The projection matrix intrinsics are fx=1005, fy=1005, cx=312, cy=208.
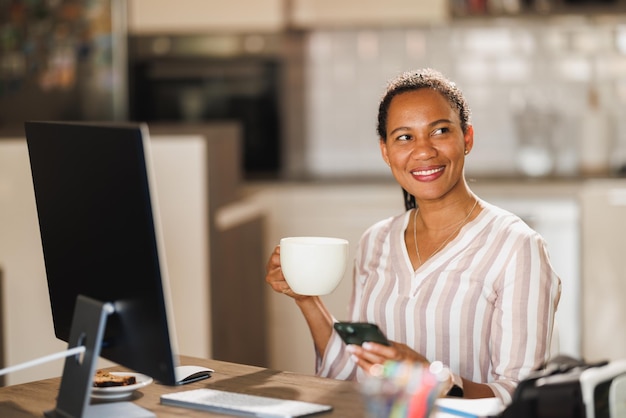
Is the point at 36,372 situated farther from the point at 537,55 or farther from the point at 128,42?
the point at 537,55

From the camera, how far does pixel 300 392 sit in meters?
1.65

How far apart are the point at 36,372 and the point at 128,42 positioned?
6.33ft

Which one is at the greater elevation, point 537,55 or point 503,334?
point 537,55

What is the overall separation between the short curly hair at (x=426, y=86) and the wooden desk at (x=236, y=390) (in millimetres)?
612

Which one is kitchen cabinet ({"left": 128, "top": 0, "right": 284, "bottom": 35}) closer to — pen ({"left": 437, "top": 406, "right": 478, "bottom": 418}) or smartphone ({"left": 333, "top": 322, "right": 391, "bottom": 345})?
smartphone ({"left": 333, "top": 322, "right": 391, "bottom": 345})

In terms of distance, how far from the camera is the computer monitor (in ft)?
4.42

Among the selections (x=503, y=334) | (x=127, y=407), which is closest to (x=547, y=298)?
(x=503, y=334)

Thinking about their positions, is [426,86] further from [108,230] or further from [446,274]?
[108,230]

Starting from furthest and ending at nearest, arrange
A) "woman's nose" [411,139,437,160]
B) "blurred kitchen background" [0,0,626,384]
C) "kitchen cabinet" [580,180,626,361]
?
1. "blurred kitchen background" [0,0,626,384]
2. "kitchen cabinet" [580,180,626,361]
3. "woman's nose" [411,139,437,160]

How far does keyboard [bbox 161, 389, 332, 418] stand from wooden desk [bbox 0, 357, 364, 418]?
13mm

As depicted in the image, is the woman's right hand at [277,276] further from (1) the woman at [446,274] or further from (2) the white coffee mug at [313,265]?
(2) the white coffee mug at [313,265]

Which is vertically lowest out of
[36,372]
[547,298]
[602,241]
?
[36,372]

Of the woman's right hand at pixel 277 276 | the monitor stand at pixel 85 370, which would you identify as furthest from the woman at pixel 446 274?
the monitor stand at pixel 85 370

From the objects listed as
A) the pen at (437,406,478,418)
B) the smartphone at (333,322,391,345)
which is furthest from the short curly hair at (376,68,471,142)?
the pen at (437,406,478,418)
